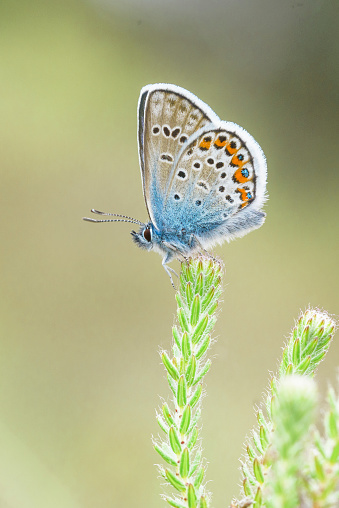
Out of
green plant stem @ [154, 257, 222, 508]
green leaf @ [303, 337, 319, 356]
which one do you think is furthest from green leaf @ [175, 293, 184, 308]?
green leaf @ [303, 337, 319, 356]

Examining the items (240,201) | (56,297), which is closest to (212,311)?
(240,201)

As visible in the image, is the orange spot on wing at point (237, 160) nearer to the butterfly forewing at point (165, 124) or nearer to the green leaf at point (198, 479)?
the butterfly forewing at point (165, 124)

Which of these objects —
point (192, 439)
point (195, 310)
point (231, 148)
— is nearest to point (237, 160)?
point (231, 148)

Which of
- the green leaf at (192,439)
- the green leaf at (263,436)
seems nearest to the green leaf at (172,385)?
the green leaf at (192,439)

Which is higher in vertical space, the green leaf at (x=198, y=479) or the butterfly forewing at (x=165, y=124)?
the butterfly forewing at (x=165, y=124)

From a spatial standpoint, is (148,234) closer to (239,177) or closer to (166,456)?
(239,177)

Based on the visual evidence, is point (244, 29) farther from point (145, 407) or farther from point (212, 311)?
point (212, 311)
